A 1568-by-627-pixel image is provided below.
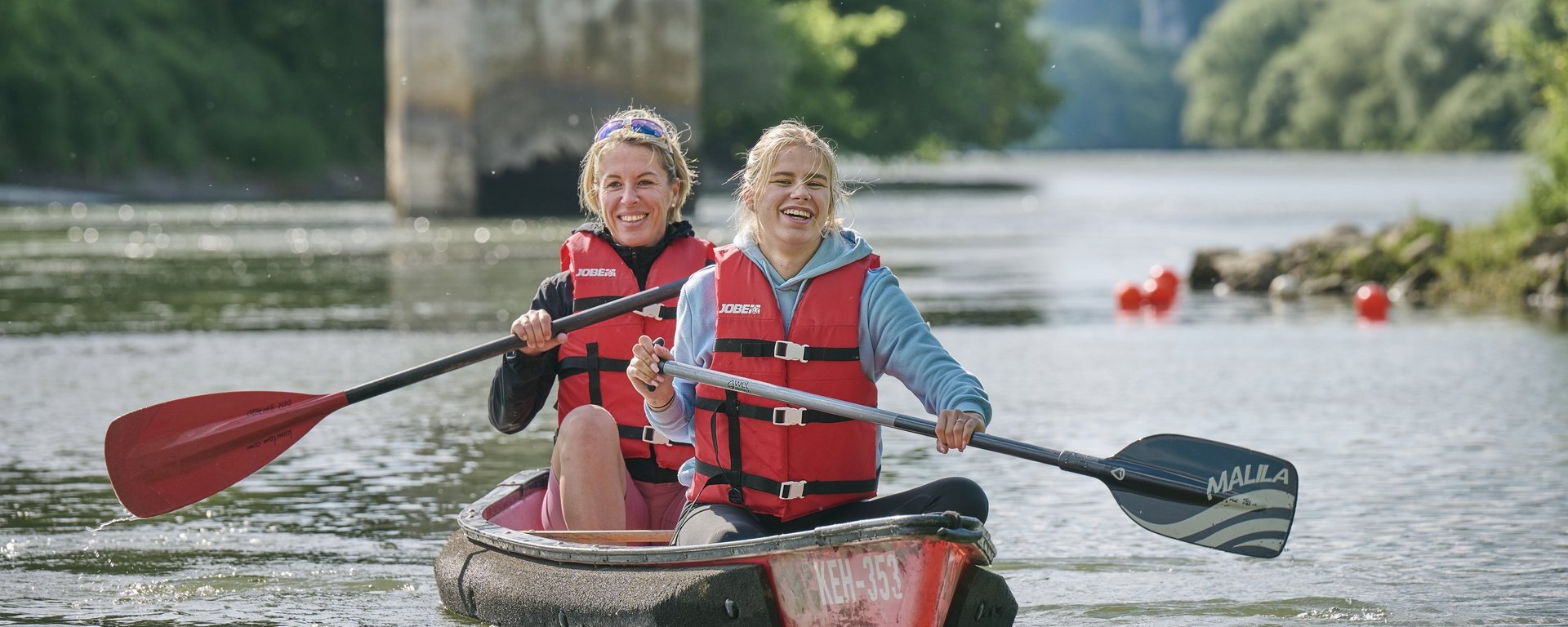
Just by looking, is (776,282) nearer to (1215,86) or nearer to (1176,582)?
(1176,582)

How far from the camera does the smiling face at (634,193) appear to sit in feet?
19.5

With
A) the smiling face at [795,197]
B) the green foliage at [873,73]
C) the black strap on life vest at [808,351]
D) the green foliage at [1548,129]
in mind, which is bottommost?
the black strap on life vest at [808,351]

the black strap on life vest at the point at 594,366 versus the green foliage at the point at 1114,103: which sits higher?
the green foliage at the point at 1114,103

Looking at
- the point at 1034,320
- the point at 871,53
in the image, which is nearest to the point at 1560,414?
the point at 1034,320

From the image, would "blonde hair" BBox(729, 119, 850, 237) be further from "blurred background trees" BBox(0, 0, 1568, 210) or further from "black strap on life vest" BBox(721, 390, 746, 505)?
"blurred background trees" BBox(0, 0, 1568, 210)

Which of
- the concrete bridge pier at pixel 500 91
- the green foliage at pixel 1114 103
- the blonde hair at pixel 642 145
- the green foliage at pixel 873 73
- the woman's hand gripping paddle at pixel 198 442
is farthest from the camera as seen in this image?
the green foliage at pixel 1114 103

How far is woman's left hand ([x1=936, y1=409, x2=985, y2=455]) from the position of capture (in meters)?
4.82

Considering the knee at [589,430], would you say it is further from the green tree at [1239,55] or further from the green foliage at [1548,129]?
the green tree at [1239,55]

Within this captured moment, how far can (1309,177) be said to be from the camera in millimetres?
57000

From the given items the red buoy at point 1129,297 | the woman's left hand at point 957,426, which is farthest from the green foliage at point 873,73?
the woman's left hand at point 957,426

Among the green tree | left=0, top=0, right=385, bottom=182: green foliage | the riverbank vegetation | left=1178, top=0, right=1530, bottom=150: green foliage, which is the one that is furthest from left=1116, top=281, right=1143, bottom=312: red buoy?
the green tree

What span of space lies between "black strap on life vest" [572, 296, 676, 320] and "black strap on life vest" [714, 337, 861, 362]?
85 centimetres

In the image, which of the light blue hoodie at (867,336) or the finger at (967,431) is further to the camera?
the light blue hoodie at (867,336)

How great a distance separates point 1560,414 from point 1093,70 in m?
140
